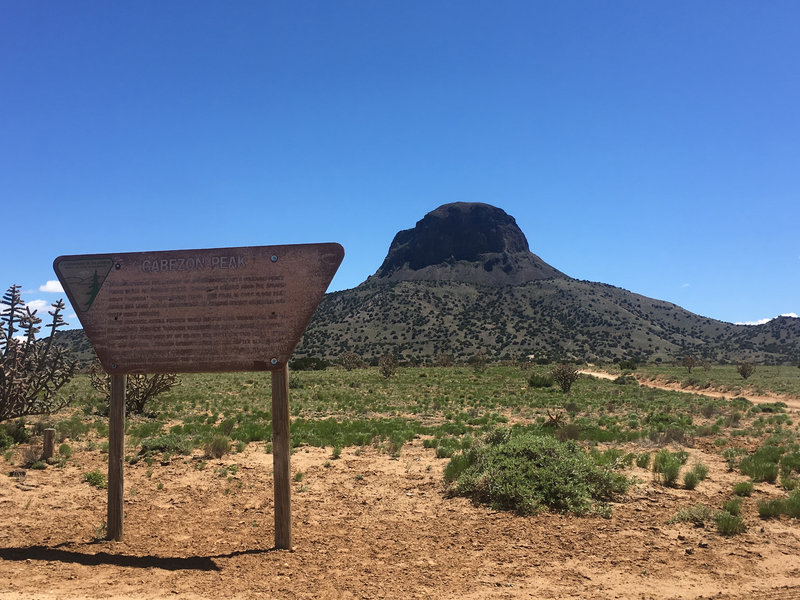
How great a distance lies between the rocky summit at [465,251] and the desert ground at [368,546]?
374ft

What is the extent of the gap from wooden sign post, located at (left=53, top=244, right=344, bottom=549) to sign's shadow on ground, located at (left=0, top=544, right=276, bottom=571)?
605mm

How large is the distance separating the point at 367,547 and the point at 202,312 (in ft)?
11.5

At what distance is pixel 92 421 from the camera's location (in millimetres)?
16484

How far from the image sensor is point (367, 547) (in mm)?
6582

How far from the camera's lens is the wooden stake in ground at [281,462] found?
6.36m

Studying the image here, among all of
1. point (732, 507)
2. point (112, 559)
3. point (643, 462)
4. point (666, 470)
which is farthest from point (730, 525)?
point (112, 559)

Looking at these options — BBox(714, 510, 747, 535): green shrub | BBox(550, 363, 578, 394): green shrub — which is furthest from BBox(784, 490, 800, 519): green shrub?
BBox(550, 363, 578, 394): green shrub

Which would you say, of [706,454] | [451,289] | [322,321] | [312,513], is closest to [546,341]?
[451,289]

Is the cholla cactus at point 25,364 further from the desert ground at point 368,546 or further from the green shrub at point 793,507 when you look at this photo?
the green shrub at point 793,507

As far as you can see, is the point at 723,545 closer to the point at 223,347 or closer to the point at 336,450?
the point at 223,347

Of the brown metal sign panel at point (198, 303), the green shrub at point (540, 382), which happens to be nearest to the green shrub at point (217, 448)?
the brown metal sign panel at point (198, 303)

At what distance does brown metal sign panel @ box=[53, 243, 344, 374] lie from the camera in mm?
6359

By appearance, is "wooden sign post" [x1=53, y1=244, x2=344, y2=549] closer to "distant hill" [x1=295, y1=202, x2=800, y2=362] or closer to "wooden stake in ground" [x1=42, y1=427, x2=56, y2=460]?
"wooden stake in ground" [x1=42, y1=427, x2=56, y2=460]

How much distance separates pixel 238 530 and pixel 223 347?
2.63m
